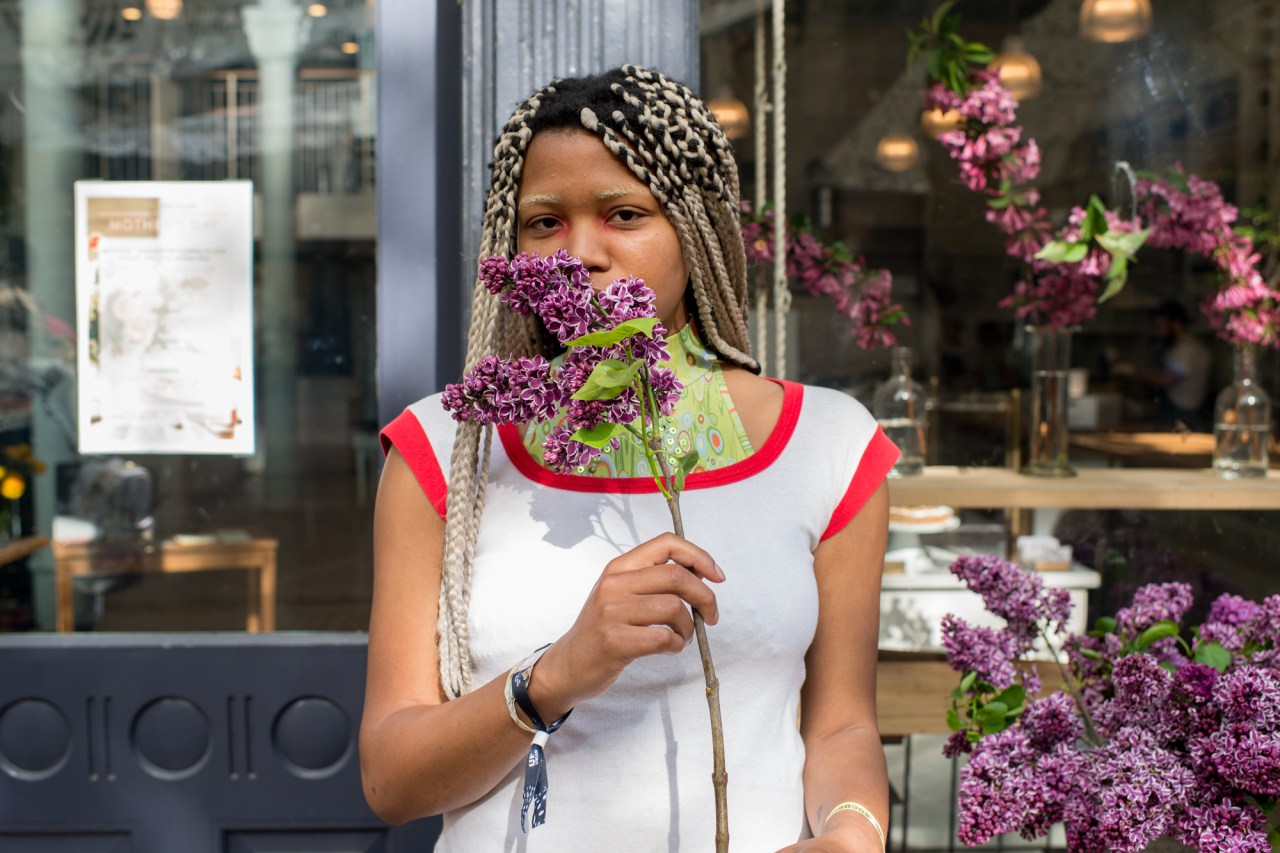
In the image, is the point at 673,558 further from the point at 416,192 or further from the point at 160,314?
the point at 160,314

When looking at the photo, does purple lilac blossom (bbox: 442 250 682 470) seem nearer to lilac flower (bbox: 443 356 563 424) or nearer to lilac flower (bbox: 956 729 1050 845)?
lilac flower (bbox: 443 356 563 424)

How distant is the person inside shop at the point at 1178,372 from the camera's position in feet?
9.83

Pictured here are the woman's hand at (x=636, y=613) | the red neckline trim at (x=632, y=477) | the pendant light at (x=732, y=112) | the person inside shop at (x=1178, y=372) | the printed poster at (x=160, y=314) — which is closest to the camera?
the woman's hand at (x=636, y=613)

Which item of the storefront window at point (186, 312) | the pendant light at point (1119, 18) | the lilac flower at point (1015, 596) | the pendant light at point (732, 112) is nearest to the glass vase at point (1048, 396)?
the pendant light at point (1119, 18)

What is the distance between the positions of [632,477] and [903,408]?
1904 millimetres

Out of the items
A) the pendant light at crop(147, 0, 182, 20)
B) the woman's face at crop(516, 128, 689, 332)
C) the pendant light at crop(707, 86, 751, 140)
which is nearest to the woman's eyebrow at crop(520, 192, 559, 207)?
the woman's face at crop(516, 128, 689, 332)

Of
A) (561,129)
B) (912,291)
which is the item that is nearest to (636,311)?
(561,129)

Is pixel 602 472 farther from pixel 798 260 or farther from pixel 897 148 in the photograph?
pixel 897 148

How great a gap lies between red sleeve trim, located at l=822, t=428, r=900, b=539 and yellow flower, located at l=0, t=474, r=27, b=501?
1.55 meters

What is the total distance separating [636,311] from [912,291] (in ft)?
7.64

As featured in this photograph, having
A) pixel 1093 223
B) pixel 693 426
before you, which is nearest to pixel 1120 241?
pixel 1093 223

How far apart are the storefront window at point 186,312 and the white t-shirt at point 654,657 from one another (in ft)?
2.97

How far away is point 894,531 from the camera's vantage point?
284 centimetres

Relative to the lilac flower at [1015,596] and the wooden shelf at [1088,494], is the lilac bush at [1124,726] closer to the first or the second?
the lilac flower at [1015,596]
